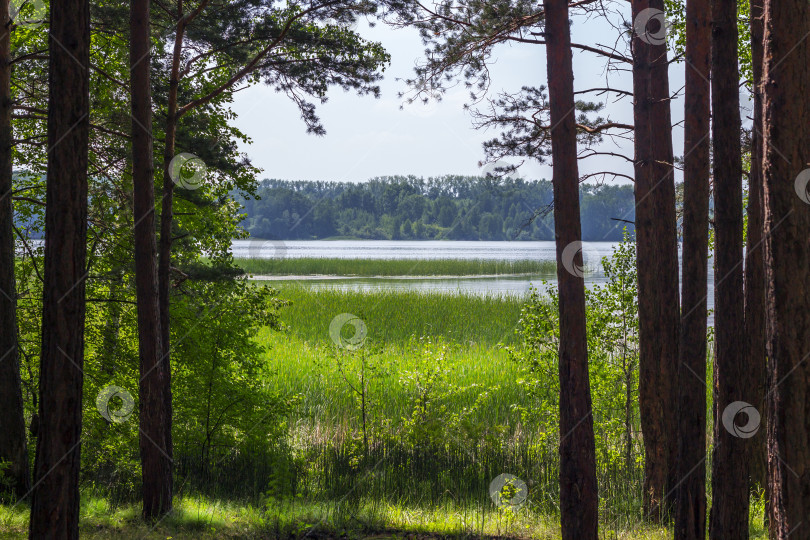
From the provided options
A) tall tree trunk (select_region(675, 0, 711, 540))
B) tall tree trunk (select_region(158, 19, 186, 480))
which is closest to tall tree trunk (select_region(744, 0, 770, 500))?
tall tree trunk (select_region(675, 0, 711, 540))

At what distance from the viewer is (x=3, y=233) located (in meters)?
7.59

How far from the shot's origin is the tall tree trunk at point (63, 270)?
458 cm

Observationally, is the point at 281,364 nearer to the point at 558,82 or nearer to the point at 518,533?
the point at 518,533

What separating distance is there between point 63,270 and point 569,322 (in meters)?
3.99

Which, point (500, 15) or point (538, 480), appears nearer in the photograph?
point (500, 15)

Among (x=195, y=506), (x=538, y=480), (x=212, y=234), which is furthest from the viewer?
(x=212, y=234)

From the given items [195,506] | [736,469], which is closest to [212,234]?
[195,506]

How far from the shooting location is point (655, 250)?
757 centimetres

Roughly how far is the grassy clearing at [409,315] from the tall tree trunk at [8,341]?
9474 millimetres

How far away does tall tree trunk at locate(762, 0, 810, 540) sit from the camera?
14.9 feet

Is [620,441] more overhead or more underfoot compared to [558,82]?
more underfoot

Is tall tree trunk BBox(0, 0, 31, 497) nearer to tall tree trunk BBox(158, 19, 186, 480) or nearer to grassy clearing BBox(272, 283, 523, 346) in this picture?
tall tree trunk BBox(158, 19, 186, 480)

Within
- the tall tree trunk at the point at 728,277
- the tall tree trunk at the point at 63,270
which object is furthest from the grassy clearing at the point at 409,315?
the tall tree trunk at the point at 63,270

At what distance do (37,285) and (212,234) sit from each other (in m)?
2.81
